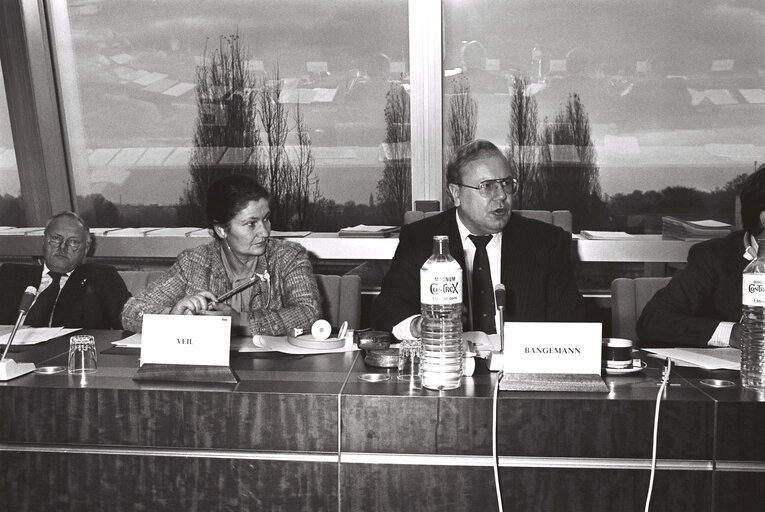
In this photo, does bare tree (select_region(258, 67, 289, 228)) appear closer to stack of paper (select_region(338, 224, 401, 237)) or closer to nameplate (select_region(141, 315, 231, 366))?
stack of paper (select_region(338, 224, 401, 237))

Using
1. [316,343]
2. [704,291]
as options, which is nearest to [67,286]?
[316,343]

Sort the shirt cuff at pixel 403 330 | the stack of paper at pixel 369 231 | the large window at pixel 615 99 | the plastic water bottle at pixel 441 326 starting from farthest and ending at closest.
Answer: the large window at pixel 615 99, the stack of paper at pixel 369 231, the shirt cuff at pixel 403 330, the plastic water bottle at pixel 441 326

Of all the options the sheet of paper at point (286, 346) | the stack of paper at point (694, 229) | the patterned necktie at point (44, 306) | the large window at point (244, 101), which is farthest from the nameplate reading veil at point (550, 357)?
the large window at point (244, 101)

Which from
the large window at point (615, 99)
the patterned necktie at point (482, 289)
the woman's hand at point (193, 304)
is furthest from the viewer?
the large window at point (615, 99)

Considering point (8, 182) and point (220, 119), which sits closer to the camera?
point (220, 119)

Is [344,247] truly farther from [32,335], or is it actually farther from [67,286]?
[32,335]

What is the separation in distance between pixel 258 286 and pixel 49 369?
0.96 meters

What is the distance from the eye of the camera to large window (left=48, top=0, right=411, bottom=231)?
4.53m

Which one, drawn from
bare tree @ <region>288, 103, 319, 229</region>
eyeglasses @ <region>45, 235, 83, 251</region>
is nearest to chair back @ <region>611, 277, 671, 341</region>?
eyeglasses @ <region>45, 235, 83, 251</region>

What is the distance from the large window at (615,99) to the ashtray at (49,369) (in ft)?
9.94

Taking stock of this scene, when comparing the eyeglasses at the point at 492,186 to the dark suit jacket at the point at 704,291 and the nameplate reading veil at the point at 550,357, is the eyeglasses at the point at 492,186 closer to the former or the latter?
the dark suit jacket at the point at 704,291

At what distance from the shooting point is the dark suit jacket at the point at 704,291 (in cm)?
246

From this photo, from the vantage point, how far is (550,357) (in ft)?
5.30

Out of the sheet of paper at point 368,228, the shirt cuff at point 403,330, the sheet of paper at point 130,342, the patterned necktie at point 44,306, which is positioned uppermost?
the sheet of paper at point 368,228
